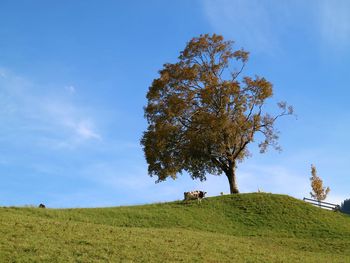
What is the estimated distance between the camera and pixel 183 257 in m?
23.2

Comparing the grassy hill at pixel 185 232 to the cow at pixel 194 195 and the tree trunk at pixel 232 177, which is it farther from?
the tree trunk at pixel 232 177

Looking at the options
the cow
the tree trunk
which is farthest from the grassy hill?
the tree trunk

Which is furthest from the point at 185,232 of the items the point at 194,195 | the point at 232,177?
the point at 232,177

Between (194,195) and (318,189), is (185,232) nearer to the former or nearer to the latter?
(194,195)

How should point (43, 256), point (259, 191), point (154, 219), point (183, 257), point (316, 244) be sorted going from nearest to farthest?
point (43, 256) < point (183, 257) < point (316, 244) < point (154, 219) < point (259, 191)

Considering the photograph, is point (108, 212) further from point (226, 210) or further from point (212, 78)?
point (212, 78)

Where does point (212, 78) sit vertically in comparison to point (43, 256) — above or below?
above

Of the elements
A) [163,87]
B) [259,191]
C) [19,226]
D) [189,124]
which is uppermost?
[163,87]

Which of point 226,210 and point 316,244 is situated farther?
point 226,210

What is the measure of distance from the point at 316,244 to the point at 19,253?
884 inches

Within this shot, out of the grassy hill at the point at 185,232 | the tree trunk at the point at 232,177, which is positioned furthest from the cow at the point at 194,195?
the tree trunk at the point at 232,177

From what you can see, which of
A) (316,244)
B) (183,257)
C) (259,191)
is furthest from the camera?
(259,191)

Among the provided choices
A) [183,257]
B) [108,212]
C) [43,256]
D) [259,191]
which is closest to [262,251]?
[183,257]

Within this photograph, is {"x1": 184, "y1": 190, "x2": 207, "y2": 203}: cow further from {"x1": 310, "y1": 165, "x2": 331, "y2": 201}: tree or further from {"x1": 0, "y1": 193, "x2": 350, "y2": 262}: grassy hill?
{"x1": 310, "y1": 165, "x2": 331, "y2": 201}: tree
